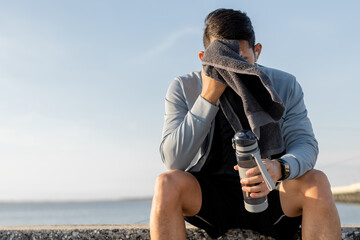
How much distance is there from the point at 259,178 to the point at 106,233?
0.97m

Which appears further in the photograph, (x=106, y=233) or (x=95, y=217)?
(x=95, y=217)

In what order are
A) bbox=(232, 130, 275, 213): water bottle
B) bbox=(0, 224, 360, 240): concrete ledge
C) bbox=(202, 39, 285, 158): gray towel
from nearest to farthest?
bbox=(232, 130, 275, 213): water bottle → bbox=(202, 39, 285, 158): gray towel → bbox=(0, 224, 360, 240): concrete ledge

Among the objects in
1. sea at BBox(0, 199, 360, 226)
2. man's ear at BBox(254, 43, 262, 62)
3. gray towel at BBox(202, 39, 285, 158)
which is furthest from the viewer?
sea at BBox(0, 199, 360, 226)

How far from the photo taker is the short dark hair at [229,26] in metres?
1.95

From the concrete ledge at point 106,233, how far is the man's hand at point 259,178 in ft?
1.25

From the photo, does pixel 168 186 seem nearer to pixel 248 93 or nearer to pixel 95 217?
pixel 248 93

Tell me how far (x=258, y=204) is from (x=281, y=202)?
0.19 metres

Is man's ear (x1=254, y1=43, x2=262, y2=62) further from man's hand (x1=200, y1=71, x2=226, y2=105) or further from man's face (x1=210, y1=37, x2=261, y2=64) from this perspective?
man's hand (x1=200, y1=71, x2=226, y2=105)

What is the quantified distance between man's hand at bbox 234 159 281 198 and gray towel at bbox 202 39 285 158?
167mm

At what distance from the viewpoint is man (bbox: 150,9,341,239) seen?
1.54m

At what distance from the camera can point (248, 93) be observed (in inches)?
67.0

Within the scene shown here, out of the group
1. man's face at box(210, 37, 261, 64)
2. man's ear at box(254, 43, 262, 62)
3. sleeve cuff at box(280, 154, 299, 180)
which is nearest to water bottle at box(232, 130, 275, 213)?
sleeve cuff at box(280, 154, 299, 180)

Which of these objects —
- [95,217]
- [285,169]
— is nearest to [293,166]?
[285,169]

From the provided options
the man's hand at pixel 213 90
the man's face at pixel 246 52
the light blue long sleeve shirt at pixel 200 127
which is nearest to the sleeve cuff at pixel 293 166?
the light blue long sleeve shirt at pixel 200 127
